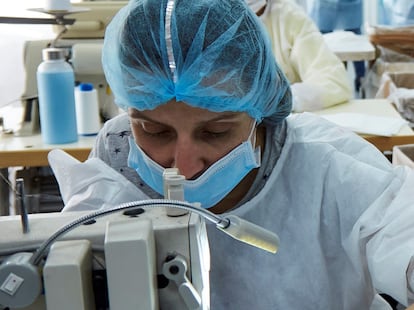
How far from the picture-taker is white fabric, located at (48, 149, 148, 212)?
3.66 feet

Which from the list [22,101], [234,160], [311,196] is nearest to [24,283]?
[234,160]

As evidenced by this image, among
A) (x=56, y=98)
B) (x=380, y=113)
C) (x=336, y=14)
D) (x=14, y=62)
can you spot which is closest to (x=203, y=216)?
(x=56, y=98)

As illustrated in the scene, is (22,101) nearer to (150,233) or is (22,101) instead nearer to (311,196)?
(311,196)

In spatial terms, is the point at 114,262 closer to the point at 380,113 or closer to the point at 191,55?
the point at 191,55

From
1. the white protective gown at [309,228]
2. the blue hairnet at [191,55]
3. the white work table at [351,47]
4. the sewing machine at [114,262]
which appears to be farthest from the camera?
the white work table at [351,47]

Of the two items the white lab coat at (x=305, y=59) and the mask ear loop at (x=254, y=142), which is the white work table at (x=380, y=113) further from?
the mask ear loop at (x=254, y=142)

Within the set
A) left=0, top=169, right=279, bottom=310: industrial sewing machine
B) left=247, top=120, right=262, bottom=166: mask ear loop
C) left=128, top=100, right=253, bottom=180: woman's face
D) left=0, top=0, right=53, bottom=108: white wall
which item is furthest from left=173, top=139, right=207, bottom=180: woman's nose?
left=0, top=0, right=53, bottom=108: white wall

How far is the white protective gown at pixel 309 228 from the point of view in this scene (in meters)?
1.04

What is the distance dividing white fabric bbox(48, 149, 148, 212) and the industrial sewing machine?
37 cm

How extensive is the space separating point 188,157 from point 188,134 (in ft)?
0.12

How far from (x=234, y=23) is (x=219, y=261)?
43 cm

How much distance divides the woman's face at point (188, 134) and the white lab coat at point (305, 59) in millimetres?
1124

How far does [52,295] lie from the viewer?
63cm

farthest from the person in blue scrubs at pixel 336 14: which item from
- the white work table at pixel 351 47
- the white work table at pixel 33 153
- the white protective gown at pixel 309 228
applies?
the white protective gown at pixel 309 228
